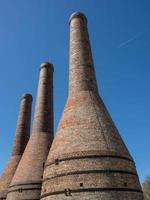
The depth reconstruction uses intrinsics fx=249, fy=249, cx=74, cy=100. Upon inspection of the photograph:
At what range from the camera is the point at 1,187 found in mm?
16797

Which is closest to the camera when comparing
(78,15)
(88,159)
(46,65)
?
(88,159)

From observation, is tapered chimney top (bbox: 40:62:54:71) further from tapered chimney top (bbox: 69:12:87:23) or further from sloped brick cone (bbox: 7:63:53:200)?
tapered chimney top (bbox: 69:12:87:23)

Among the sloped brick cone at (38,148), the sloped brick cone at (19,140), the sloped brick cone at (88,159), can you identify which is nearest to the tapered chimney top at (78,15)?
the sloped brick cone at (38,148)

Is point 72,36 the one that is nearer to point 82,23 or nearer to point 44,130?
point 82,23

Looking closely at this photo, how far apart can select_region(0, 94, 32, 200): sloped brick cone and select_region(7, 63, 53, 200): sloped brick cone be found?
3086 mm

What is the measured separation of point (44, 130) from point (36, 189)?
13.8 ft

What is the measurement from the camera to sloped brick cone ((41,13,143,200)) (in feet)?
29.8

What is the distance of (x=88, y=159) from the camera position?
9688 mm

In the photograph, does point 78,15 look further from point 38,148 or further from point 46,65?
point 38,148

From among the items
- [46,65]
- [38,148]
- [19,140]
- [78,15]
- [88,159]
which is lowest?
[88,159]

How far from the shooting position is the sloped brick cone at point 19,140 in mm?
17133

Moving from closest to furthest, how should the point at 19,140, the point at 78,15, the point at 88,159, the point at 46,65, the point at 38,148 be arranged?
the point at 88,159 < the point at 38,148 < the point at 78,15 < the point at 46,65 < the point at 19,140

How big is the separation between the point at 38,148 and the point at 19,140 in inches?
198

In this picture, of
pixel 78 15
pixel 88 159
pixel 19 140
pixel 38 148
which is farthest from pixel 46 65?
pixel 88 159
